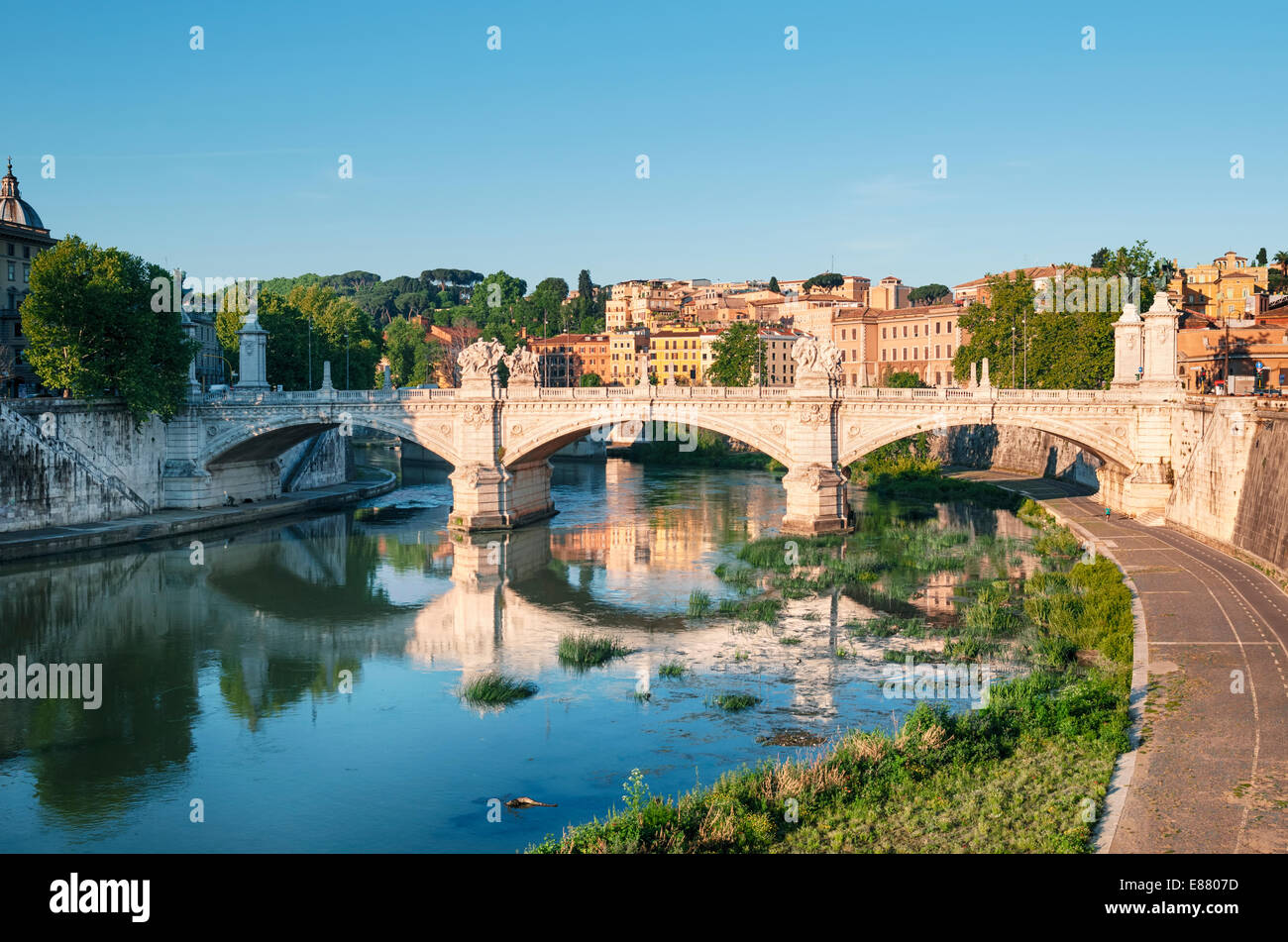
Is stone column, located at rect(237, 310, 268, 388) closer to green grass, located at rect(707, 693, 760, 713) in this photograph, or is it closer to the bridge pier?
the bridge pier

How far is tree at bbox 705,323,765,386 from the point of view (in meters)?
72.3

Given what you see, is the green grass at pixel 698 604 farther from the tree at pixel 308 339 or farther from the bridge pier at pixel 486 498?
the tree at pixel 308 339

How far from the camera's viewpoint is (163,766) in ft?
58.2

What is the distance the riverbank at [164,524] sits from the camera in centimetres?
3406

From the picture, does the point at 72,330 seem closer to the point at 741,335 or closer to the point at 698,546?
the point at 698,546

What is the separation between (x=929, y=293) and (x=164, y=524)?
105198 mm

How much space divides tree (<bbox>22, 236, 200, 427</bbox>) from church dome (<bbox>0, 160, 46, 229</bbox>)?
14046mm

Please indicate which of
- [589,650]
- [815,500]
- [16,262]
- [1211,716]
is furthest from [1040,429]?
[16,262]

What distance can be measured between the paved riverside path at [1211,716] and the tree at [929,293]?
10393 cm
